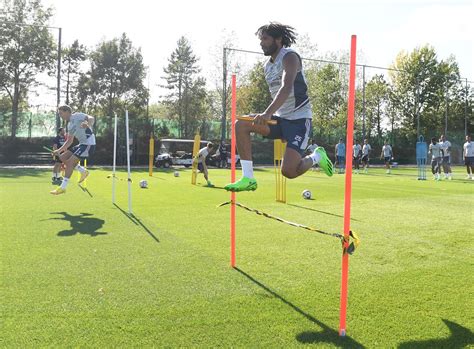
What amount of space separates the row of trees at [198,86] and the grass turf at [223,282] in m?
28.5

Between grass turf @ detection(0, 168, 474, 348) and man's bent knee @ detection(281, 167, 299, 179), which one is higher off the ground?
man's bent knee @ detection(281, 167, 299, 179)

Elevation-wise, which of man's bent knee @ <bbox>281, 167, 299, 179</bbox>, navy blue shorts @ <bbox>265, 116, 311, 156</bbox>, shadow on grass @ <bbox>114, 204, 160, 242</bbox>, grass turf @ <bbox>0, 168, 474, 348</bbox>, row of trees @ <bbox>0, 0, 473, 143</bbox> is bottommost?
grass turf @ <bbox>0, 168, 474, 348</bbox>

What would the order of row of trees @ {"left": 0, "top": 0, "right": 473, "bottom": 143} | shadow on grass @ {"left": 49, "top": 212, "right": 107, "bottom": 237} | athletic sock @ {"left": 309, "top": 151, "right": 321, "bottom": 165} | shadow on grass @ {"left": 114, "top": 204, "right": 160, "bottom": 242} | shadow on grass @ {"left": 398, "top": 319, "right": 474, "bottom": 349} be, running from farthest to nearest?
row of trees @ {"left": 0, "top": 0, "right": 473, "bottom": 143}, shadow on grass @ {"left": 49, "top": 212, "right": 107, "bottom": 237}, shadow on grass @ {"left": 114, "top": 204, "right": 160, "bottom": 242}, athletic sock @ {"left": 309, "top": 151, "right": 321, "bottom": 165}, shadow on grass @ {"left": 398, "top": 319, "right": 474, "bottom": 349}

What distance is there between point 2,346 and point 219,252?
3.11 meters

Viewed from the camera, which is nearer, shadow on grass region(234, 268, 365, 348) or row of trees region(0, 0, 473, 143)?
shadow on grass region(234, 268, 365, 348)

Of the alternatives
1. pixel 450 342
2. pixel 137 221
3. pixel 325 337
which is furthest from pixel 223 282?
pixel 137 221

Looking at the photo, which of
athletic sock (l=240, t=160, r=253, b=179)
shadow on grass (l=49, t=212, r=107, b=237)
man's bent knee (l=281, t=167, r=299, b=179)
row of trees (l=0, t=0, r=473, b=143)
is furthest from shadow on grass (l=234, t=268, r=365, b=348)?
row of trees (l=0, t=0, r=473, b=143)

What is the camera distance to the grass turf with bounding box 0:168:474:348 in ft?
11.1

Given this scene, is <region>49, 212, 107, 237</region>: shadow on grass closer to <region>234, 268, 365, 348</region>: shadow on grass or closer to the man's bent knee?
the man's bent knee

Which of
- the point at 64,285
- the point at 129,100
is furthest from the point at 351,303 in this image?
the point at 129,100

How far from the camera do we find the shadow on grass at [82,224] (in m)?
7.09

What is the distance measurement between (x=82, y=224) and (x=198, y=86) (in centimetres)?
4572

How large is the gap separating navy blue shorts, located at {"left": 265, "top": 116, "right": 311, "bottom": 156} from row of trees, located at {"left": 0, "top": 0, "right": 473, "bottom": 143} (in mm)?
31066

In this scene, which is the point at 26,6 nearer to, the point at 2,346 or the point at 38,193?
the point at 38,193
